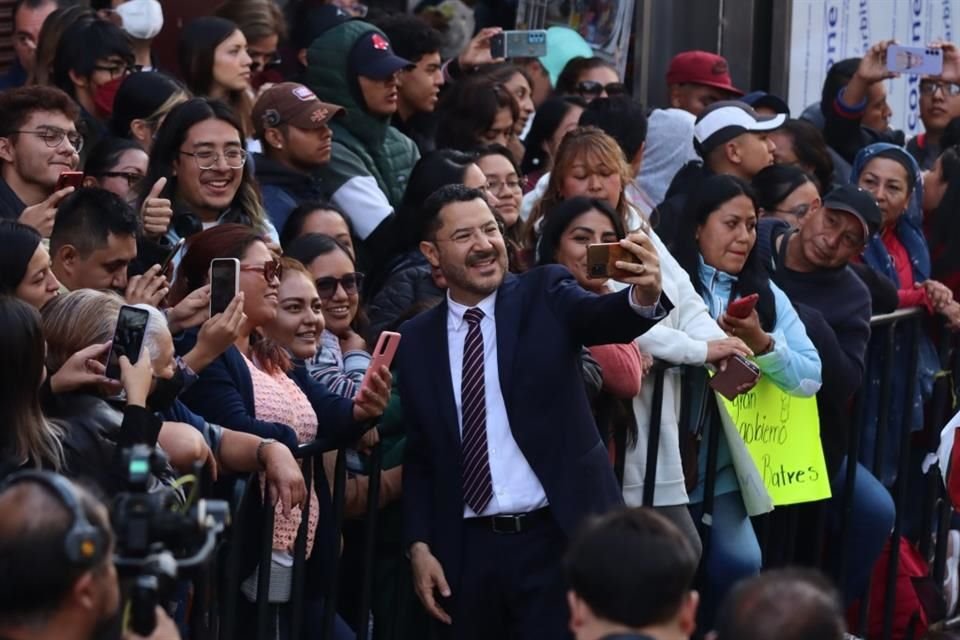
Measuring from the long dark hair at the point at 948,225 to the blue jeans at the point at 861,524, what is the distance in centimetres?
191

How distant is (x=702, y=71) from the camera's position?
10586 mm

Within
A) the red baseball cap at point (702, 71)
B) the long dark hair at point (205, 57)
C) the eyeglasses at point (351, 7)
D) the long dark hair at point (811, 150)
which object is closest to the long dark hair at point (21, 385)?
the long dark hair at point (205, 57)

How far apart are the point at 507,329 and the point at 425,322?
0.31 metres

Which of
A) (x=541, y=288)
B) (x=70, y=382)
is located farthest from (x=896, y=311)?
(x=70, y=382)

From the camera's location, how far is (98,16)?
8359mm

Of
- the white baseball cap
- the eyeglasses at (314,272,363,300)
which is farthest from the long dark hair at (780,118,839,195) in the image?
the eyeglasses at (314,272,363,300)

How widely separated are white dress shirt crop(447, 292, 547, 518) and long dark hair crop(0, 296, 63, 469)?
1.61 meters

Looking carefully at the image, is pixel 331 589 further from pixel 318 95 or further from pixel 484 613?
pixel 318 95

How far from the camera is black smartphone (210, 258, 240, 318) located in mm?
5926

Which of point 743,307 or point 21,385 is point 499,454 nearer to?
point 743,307

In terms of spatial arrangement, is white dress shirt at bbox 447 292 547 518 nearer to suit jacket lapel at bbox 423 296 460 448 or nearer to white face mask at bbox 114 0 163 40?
suit jacket lapel at bbox 423 296 460 448

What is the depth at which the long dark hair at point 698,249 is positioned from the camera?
7.37 metres

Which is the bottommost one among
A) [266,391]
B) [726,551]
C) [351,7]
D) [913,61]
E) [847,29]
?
[726,551]

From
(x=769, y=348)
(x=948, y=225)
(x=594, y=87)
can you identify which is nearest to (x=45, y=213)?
(x=769, y=348)
